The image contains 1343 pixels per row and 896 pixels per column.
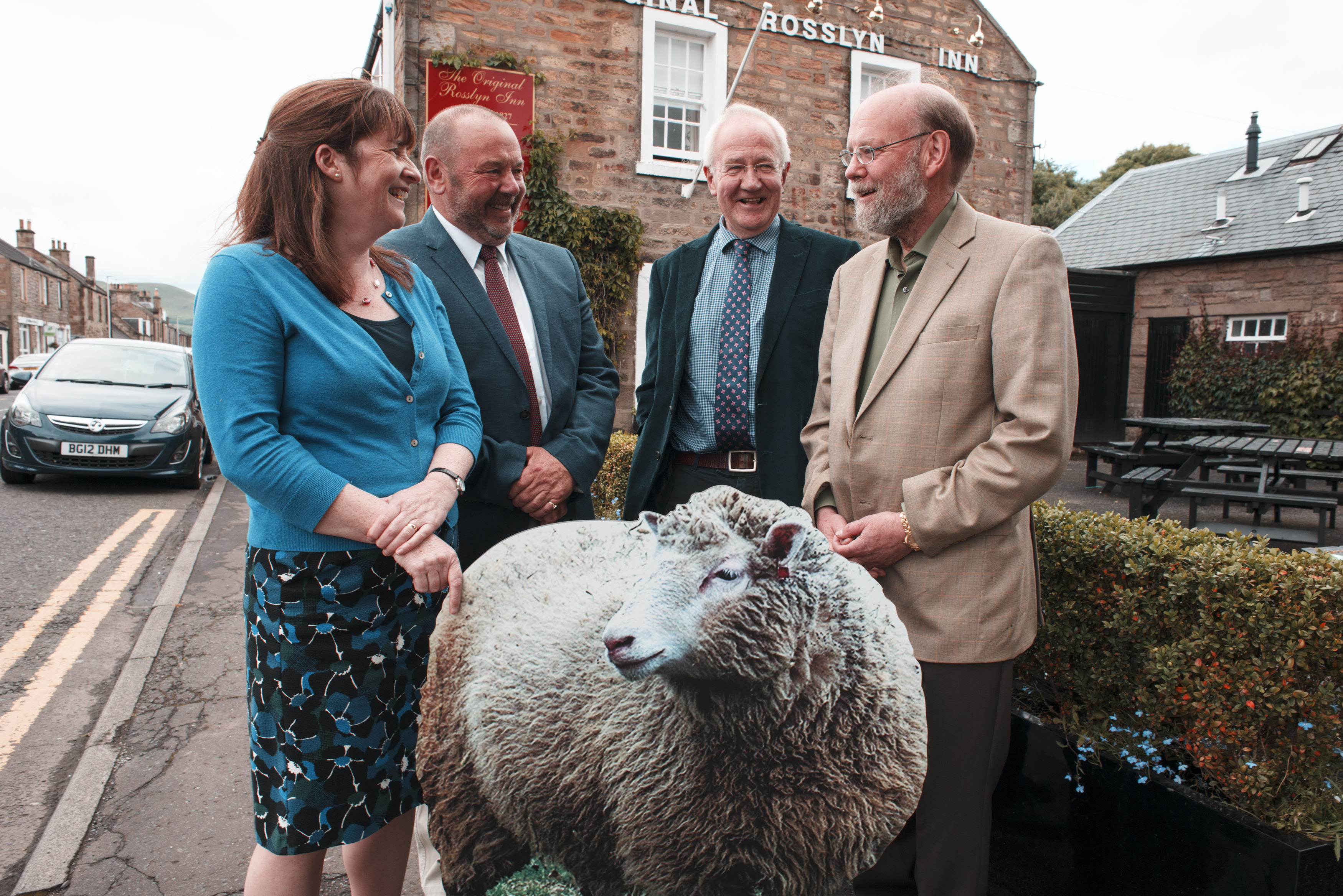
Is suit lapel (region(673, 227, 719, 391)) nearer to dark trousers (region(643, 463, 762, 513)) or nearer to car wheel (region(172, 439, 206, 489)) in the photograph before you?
dark trousers (region(643, 463, 762, 513))

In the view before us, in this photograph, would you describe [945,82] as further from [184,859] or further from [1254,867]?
[184,859]

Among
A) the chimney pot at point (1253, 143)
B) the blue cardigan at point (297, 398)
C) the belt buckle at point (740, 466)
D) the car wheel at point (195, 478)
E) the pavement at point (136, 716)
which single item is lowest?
the pavement at point (136, 716)

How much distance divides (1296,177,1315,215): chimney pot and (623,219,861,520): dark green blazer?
1674 centimetres

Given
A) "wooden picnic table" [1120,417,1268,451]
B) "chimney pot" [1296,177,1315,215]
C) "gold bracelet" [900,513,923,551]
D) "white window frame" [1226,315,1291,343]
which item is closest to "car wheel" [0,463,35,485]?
"gold bracelet" [900,513,923,551]

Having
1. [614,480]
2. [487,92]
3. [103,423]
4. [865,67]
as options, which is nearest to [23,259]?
[103,423]

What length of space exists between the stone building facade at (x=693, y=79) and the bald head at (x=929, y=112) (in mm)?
8265

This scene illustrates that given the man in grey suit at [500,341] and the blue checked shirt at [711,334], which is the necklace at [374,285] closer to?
the man in grey suit at [500,341]

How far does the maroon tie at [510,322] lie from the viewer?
2.43m

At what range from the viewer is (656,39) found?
10.2 meters

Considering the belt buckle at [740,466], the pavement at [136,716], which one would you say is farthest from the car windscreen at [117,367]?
the belt buckle at [740,466]

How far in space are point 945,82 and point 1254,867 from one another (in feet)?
37.9

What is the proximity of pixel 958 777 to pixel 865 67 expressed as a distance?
1110cm

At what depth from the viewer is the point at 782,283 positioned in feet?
8.56

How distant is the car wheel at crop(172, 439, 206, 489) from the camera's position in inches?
384
